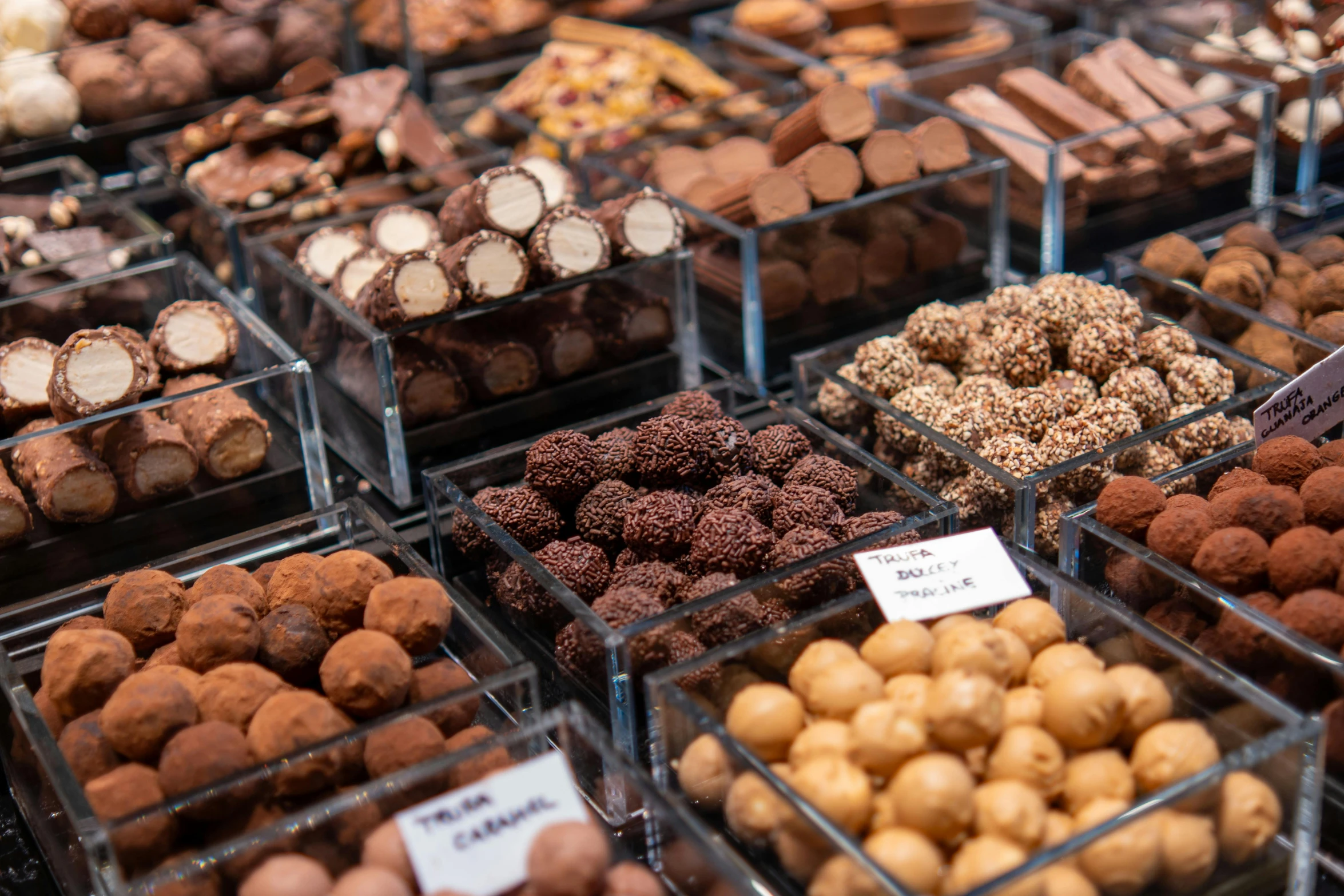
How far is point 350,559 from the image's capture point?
1607 millimetres

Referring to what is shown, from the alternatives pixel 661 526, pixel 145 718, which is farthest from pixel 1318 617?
pixel 145 718

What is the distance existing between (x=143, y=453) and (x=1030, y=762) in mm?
1366

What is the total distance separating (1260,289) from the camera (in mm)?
2281

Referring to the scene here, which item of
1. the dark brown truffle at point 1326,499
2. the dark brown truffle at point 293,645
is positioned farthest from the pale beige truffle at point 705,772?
the dark brown truffle at point 1326,499

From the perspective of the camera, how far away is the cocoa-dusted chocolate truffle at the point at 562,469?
5.97ft

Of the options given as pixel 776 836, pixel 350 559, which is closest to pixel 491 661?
pixel 350 559

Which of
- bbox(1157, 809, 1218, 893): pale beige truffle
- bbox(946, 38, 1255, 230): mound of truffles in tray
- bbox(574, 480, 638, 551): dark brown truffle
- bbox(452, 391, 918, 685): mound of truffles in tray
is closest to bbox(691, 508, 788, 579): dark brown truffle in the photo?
bbox(452, 391, 918, 685): mound of truffles in tray

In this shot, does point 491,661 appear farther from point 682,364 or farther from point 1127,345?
point 1127,345

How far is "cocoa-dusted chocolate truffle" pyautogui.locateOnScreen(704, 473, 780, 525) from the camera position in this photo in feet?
5.83

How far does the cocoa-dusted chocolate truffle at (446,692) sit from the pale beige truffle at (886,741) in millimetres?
439

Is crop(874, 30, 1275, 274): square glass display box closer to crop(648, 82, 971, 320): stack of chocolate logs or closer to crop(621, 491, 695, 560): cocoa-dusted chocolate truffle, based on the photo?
crop(648, 82, 971, 320): stack of chocolate logs

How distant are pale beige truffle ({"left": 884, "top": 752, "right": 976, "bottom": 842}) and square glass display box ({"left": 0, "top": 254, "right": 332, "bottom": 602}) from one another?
1.19m

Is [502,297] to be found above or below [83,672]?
above

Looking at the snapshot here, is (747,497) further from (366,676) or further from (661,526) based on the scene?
(366,676)
